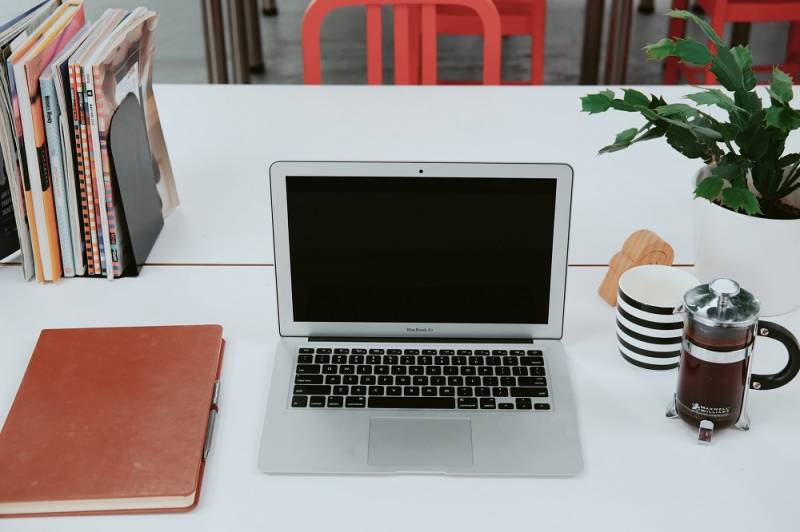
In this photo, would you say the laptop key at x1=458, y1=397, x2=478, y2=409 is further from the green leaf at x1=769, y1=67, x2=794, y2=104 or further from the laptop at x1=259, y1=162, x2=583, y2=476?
the green leaf at x1=769, y1=67, x2=794, y2=104

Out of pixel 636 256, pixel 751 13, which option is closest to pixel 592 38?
pixel 751 13

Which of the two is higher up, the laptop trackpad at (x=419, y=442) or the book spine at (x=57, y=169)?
the book spine at (x=57, y=169)

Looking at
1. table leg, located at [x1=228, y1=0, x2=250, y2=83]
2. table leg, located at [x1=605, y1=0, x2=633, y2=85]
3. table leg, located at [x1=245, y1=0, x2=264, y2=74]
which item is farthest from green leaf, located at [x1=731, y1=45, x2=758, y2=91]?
table leg, located at [x1=245, y1=0, x2=264, y2=74]

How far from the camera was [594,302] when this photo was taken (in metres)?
1.20

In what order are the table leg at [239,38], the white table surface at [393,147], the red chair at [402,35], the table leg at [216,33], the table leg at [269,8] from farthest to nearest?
the table leg at [269,8] < the table leg at [239,38] < the table leg at [216,33] < the red chair at [402,35] < the white table surface at [393,147]

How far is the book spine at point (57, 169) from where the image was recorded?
3.75 feet

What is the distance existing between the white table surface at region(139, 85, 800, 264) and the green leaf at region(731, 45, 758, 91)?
0.32 m

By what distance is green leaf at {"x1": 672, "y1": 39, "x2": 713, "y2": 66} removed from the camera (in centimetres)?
101

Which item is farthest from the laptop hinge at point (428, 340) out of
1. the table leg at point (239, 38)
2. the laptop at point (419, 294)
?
the table leg at point (239, 38)

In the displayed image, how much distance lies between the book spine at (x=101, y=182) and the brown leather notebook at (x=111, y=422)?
164 millimetres

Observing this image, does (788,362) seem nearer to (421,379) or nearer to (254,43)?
(421,379)

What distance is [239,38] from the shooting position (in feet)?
11.6

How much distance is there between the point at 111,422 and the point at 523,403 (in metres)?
0.44

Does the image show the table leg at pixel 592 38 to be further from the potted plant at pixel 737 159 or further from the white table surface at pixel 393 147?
the potted plant at pixel 737 159
